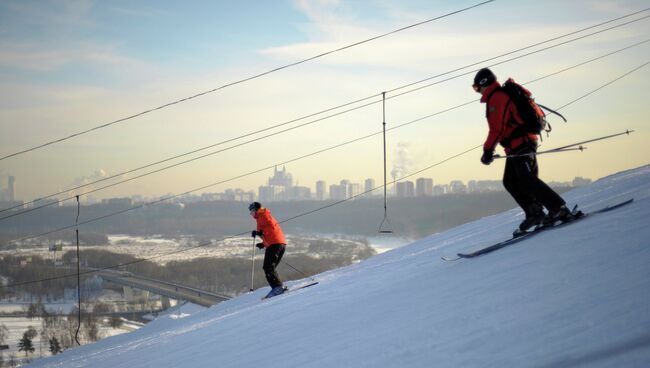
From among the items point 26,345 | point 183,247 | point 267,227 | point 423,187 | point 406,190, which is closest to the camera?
point 267,227

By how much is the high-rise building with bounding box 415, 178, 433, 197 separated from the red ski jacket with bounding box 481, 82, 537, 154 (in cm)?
13740

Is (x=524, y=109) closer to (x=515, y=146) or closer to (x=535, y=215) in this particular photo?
(x=515, y=146)

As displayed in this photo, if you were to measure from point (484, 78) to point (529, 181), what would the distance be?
122 centimetres

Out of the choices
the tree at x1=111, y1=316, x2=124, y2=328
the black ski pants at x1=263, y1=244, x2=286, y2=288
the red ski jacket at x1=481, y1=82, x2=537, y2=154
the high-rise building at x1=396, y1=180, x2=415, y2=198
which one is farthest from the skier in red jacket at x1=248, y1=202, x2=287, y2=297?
the high-rise building at x1=396, y1=180, x2=415, y2=198

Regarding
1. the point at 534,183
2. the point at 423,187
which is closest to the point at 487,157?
the point at 534,183

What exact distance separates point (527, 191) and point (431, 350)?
126 inches

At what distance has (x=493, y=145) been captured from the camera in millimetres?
6004

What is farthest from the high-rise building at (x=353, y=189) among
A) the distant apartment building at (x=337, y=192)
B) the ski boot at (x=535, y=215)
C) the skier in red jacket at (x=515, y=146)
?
the skier in red jacket at (x=515, y=146)

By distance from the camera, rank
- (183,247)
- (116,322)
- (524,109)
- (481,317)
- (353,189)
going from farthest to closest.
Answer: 1. (353,189)
2. (183,247)
3. (116,322)
4. (524,109)
5. (481,317)

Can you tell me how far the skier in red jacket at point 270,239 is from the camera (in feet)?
32.1

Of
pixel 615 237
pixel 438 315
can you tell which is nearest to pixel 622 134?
pixel 615 237

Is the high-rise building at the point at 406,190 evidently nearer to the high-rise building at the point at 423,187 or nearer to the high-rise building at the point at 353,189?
the high-rise building at the point at 423,187

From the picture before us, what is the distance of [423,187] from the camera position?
14812 cm

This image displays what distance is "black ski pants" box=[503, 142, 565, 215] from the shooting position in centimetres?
589
